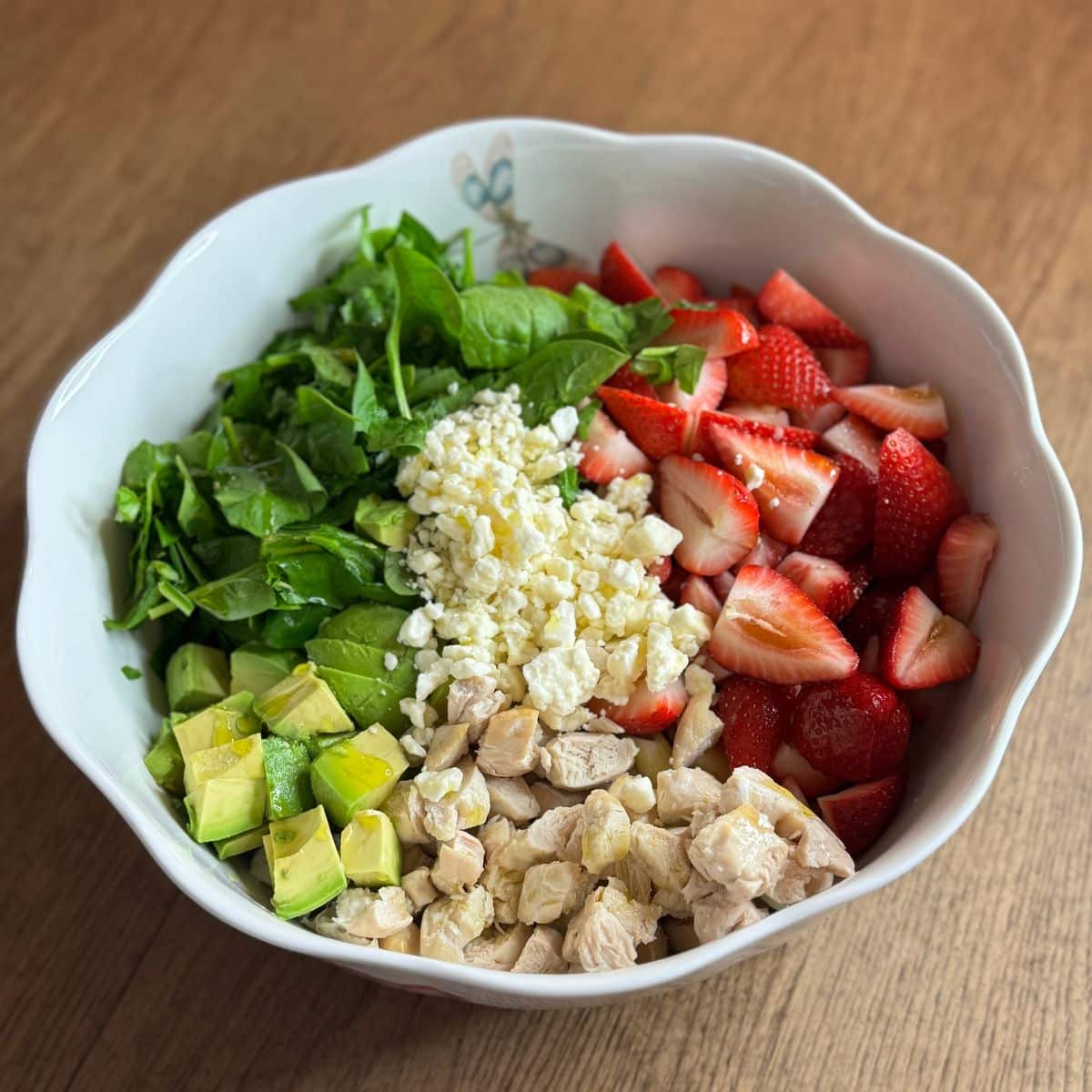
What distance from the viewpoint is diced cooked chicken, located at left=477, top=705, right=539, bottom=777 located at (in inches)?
48.3

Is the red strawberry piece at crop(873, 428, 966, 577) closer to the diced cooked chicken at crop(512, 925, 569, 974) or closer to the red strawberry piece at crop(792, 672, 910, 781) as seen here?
the red strawberry piece at crop(792, 672, 910, 781)

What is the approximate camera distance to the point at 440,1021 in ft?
4.11

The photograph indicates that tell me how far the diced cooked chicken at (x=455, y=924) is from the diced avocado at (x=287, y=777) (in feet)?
0.61

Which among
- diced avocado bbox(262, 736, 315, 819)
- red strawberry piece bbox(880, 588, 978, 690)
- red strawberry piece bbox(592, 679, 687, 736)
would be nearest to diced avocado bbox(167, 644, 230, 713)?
diced avocado bbox(262, 736, 315, 819)

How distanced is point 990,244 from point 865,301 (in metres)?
0.39

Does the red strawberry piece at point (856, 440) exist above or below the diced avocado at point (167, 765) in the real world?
above

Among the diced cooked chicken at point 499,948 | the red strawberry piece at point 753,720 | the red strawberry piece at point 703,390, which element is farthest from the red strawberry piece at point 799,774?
the red strawberry piece at point 703,390

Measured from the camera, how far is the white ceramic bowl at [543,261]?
108 centimetres

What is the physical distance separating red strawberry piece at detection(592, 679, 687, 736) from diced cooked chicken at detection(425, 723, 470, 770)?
157 mm

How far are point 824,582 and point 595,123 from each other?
985mm

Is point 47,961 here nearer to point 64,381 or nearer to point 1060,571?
point 64,381

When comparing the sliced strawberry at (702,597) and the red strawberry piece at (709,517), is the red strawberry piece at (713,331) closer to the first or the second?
the red strawberry piece at (709,517)

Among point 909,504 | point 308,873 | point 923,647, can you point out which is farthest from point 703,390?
point 308,873

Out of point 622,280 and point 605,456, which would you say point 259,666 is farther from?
point 622,280
